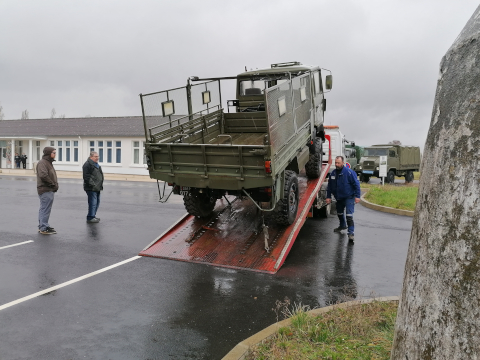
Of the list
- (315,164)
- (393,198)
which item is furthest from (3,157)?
(315,164)

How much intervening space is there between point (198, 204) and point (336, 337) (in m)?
4.96

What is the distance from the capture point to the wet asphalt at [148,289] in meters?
4.12

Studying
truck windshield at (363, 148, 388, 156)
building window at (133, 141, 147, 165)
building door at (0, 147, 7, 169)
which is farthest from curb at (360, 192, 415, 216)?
building door at (0, 147, 7, 169)

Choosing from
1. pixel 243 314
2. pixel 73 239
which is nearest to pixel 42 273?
pixel 73 239

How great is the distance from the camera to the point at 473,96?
206 cm

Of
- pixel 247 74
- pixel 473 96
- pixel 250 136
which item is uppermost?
pixel 247 74

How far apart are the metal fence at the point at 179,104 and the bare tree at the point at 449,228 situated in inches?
233

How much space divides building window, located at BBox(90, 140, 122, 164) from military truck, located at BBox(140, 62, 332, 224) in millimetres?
23998

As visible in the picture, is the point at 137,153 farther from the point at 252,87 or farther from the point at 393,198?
the point at 252,87

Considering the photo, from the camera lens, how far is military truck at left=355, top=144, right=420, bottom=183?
1073 inches

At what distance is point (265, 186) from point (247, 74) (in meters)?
4.16

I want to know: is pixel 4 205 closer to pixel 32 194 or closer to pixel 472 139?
pixel 32 194

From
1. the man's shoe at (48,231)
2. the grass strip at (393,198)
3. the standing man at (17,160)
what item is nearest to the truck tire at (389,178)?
the grass strip at (393,198)

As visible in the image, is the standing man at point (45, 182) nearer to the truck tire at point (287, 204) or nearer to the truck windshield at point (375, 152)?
the truck tire at point (287, 204)
